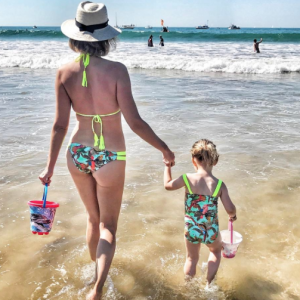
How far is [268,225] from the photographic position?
3.72 metres

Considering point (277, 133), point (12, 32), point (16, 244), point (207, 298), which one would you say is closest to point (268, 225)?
point (207, 298)

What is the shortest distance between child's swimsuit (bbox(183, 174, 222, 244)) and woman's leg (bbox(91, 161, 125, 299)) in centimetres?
54

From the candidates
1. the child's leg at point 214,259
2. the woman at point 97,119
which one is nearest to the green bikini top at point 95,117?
the woman at point 97,119

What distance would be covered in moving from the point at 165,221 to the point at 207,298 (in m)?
1.21

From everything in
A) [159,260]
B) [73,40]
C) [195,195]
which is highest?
[73,40]

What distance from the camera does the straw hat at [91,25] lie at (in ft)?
7.55

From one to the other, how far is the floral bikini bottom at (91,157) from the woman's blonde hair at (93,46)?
65cm

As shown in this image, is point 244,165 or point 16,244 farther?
point 244,165

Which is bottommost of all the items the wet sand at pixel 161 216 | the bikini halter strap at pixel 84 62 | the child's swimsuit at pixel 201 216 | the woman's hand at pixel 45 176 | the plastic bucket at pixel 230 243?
the wet sand at pixel 161 216

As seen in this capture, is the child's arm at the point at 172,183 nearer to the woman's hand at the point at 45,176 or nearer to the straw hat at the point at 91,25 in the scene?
the woman's hand at the point at 45,176

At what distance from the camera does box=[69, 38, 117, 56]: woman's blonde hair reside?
7.64ft

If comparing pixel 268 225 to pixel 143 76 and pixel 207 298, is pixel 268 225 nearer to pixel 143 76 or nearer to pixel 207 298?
pixel 207 298

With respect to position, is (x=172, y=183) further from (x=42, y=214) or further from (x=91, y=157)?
(x=42, y=214)

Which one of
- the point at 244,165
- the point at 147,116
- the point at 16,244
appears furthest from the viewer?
the point at 147,116
